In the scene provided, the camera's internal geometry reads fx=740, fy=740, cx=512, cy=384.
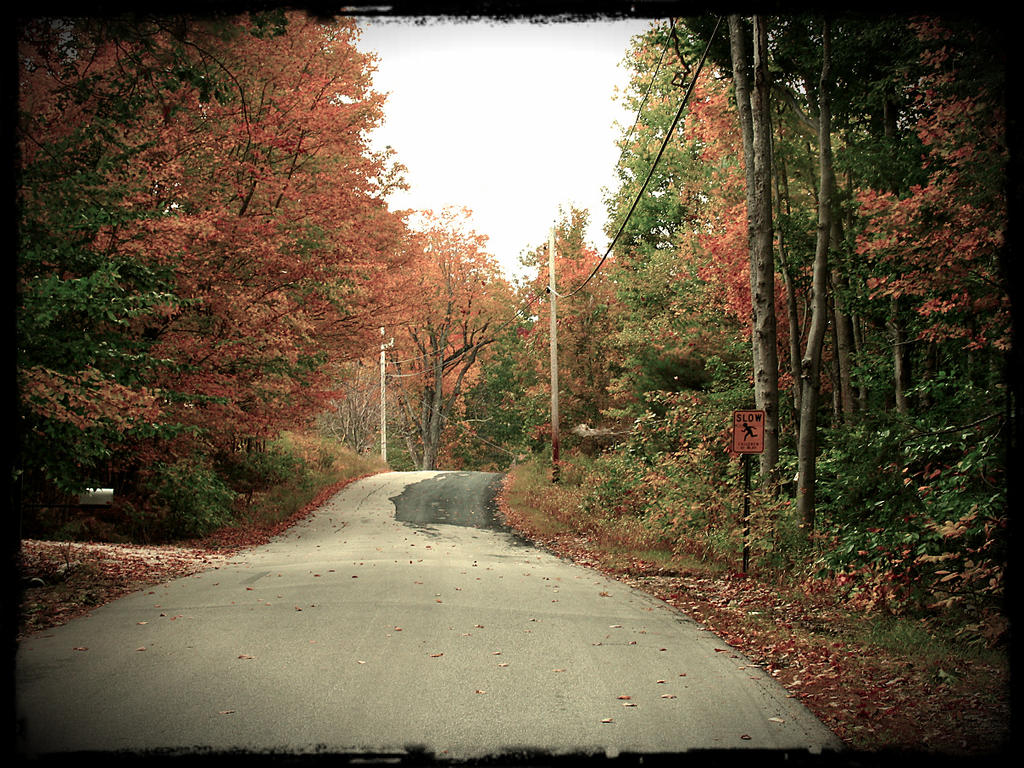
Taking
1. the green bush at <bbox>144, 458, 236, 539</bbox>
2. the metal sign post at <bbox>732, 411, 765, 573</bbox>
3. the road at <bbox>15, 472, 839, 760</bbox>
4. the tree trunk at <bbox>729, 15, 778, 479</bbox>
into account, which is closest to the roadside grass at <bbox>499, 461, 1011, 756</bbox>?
the road at <bbox>15, 472, 839, 760</bbox>

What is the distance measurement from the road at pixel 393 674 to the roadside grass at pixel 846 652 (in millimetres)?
337

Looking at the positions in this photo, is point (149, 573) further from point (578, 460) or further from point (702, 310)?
point (578, 460)

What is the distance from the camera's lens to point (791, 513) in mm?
12695

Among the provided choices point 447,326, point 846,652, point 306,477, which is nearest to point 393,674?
point 846,652

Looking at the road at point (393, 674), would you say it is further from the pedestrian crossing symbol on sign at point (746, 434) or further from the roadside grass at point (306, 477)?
the roadside grass at point (306, 477)

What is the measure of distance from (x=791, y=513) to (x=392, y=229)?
13131mm

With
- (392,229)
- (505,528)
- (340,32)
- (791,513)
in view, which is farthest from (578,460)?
(340,32)

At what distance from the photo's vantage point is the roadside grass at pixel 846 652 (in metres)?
4.79

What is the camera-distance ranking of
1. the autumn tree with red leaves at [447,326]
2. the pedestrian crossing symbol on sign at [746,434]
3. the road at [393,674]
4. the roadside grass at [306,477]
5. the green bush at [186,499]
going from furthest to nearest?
the autumn tree with red leaves at [447,326], the roadside grass at [306,477], the green bush at [186,499], the pedestrian crossing symbol on sign at [746,434], the road at [393,674]

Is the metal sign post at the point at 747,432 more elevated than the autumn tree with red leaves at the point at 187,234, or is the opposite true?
the autumn tree with red leaves at the point at 187,234

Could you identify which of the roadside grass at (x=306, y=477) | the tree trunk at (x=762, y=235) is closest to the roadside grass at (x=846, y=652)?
the tree trunk at (x=762, y=235)

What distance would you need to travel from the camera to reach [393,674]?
231 inches

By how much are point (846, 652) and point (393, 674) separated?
4261mm

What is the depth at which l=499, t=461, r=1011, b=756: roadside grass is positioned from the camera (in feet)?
15.7
